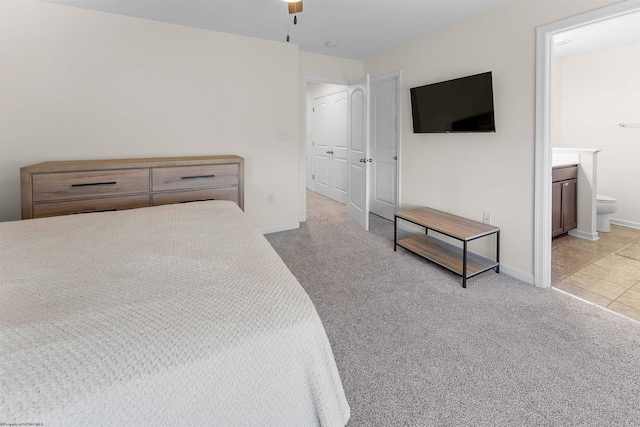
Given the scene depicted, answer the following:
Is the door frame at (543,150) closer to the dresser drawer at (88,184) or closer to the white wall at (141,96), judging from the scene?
the white wall at (141,96)

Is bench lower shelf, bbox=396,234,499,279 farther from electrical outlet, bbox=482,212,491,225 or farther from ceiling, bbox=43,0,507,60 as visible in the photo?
ceiling, bbox=43,0,507,60

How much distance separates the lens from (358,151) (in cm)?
467

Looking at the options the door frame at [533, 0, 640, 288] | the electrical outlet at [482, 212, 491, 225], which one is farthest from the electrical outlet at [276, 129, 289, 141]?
the door frame at [533, 0, 640, 288]

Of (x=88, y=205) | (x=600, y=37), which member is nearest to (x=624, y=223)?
(x=600, y=37)

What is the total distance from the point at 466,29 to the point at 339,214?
3000 mm

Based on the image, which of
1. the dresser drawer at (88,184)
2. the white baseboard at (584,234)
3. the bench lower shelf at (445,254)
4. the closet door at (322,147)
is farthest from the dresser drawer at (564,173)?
the dresser drawer at (88,184)

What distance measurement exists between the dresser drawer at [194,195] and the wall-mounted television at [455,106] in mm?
2233

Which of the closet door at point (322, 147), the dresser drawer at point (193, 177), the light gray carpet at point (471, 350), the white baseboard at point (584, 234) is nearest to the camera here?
the light gray carpet at point (471, 350)

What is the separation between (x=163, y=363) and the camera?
29.8 inches

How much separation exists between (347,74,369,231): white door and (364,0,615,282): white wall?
722 millimetres

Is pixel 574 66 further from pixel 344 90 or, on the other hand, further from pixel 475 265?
pixel 475 265

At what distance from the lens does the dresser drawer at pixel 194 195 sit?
3057 millimetres

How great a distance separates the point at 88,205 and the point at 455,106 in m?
3.53

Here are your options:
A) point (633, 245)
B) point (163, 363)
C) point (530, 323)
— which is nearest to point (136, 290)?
point (163, 363)
